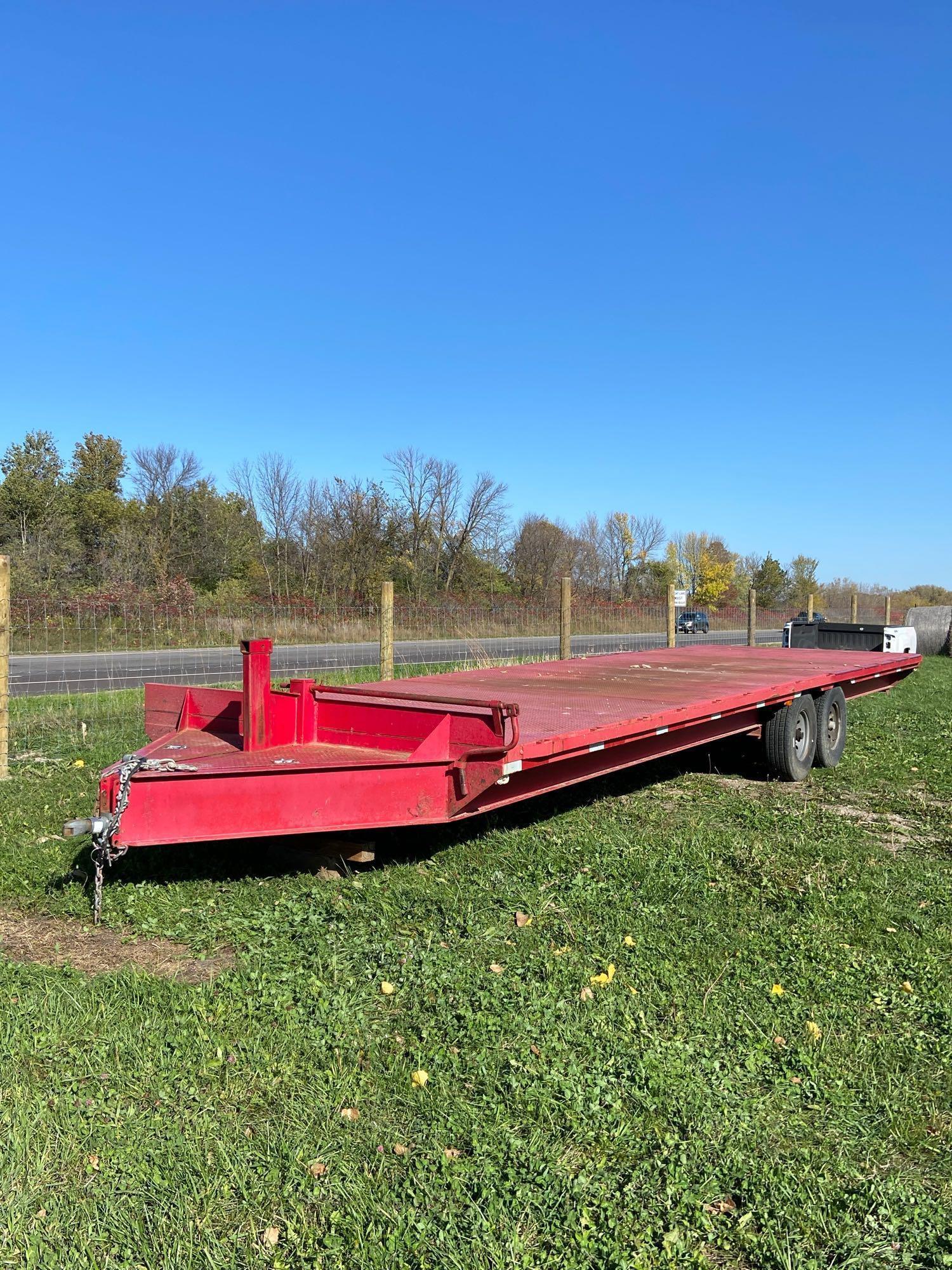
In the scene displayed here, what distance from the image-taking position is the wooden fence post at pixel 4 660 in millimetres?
6965

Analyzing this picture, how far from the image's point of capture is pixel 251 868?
191 inches

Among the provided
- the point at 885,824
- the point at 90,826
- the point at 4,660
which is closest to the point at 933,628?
the point at 885,824

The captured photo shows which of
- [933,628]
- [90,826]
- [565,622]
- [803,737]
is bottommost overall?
[803,737]

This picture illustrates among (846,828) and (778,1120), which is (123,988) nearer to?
(778,1120)

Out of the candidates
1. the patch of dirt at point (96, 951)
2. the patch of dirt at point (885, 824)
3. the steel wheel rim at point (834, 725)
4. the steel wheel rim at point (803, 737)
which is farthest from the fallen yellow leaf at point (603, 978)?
the steel wheel rim at point (834, 725)

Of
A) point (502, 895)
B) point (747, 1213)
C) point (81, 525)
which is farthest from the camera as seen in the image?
point (81, 525)

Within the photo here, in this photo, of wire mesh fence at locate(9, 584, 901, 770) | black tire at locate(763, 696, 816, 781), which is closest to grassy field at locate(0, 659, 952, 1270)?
black tire at locate(763, 696, 816, 781)

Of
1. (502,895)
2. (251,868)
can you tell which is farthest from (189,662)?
(502,895)

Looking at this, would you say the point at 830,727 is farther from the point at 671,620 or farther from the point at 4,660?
the point at 4,660

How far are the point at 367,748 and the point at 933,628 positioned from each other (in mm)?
25365

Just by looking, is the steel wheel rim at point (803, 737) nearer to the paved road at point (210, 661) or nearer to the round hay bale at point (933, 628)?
the paved road at point (210, 661)

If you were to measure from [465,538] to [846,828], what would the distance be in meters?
38.5

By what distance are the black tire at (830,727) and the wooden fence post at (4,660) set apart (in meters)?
6.62

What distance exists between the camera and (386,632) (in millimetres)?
8781
